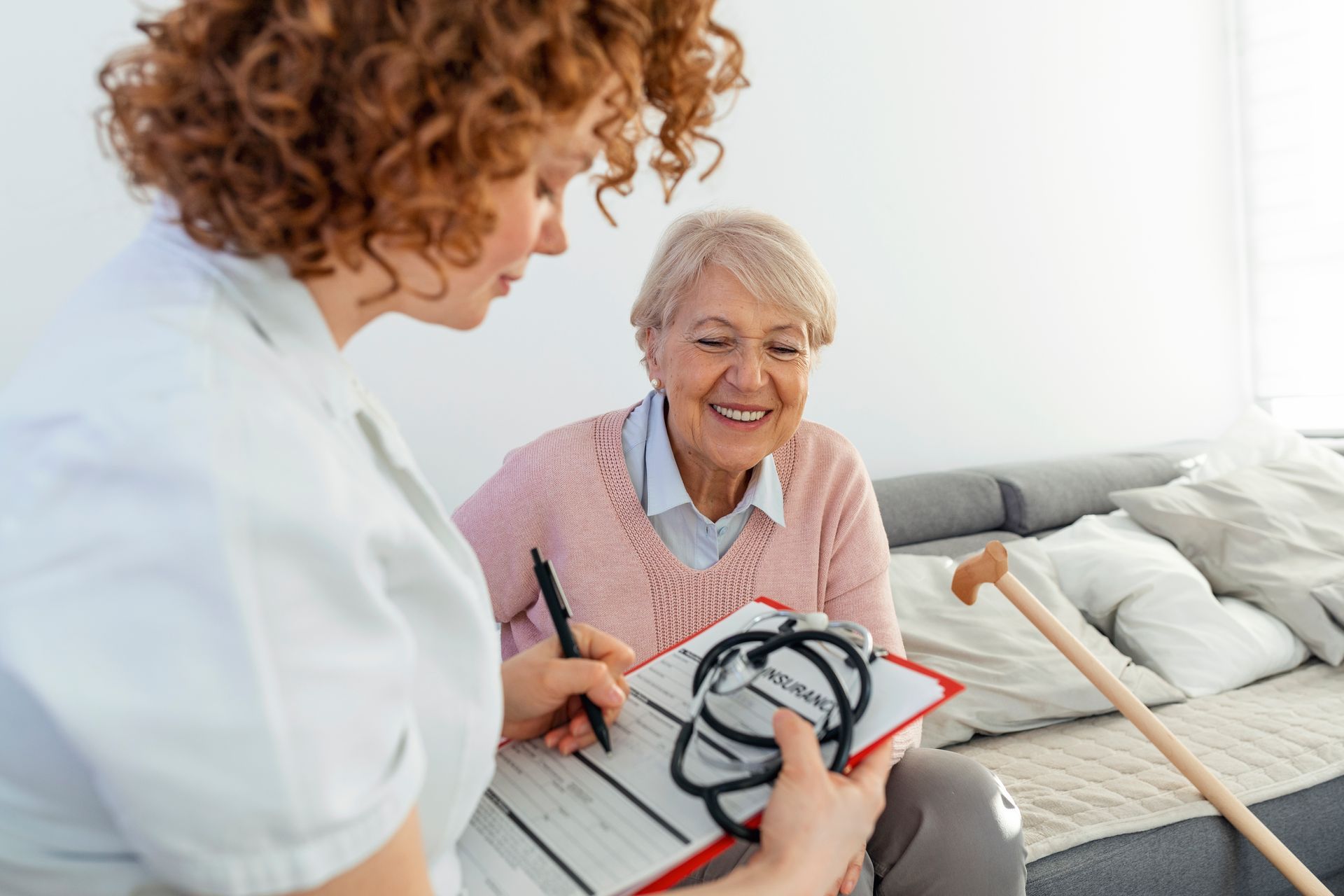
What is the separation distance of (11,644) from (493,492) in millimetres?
1000

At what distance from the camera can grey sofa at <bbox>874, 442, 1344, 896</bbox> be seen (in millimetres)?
1479

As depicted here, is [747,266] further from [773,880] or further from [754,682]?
[773,880]

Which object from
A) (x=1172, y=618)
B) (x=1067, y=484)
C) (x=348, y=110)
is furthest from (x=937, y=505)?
(x=348, y=110)

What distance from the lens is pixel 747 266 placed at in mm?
1408

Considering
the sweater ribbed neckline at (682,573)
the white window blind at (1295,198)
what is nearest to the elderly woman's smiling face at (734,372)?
the sweater ribbed neckline at (682,573)

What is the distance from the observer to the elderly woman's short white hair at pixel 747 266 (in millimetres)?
1409

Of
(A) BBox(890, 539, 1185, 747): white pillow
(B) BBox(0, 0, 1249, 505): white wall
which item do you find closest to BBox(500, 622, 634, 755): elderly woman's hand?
(A) BBox(890, 539, 1185, 747): white pillow

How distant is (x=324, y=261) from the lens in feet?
1.89

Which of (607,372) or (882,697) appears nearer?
(882,697)

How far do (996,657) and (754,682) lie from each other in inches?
48.8

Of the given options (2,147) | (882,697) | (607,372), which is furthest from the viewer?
(607,372)

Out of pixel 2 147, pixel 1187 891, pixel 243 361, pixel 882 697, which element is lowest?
pixel 1187 891

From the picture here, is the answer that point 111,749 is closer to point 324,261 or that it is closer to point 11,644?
point 11,644

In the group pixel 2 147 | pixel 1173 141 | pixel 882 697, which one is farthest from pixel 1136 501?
pixel 2 147
